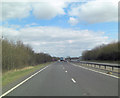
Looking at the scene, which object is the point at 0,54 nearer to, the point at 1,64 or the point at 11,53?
the point at 1,64

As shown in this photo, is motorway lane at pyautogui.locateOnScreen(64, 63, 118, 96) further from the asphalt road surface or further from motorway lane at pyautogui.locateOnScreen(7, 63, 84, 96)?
motorway lane at pyautogui.locateOnScreen(7, 63, 84, 96)

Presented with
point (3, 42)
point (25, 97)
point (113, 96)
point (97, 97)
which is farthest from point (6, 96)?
point (3, 42)

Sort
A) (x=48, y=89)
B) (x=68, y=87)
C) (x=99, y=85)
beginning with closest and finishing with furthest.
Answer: (x=48, y=89), (x=68, y=87), (x=99, y=85)

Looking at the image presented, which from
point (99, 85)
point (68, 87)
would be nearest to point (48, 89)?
point (68, 87)

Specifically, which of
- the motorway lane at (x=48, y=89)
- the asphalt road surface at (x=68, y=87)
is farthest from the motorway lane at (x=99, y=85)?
the motorway lane at (x=48, y=89)

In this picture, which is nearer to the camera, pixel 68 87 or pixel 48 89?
pixel 48 89

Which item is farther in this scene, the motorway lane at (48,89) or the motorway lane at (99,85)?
the motorway lane at (99,85)

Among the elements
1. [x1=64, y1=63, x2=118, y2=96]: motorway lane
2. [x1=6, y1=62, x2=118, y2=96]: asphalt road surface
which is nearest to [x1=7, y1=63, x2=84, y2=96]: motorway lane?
[x1=6, y1=62, x2=118, y2=96]: asphalt road surface

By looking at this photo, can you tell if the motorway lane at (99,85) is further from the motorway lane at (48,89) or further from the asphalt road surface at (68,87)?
the motorway lane at (48,89)

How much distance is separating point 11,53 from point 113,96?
84.6 ft

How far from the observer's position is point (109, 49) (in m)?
74.5

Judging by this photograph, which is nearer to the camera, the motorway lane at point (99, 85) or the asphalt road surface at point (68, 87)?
the asphalt road surface at point (68, 87)

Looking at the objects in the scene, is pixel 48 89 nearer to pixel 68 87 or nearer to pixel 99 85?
pixel 68 87

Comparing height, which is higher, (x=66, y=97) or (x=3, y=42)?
(x=3, y=42)
